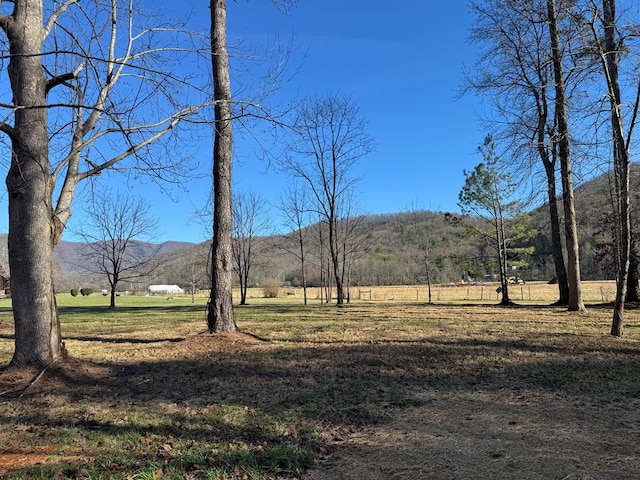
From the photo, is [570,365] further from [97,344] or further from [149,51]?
[97,344]

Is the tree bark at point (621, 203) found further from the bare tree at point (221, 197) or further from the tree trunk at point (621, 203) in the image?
the bare tree at point (221, 197)

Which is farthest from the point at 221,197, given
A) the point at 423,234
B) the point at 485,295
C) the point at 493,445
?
the point at 485,295

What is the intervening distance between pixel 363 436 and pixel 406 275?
2721 inches

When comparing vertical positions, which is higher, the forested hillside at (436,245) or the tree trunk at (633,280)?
the forested hillside at (436,245)

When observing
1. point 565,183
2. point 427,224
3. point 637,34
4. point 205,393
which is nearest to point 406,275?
point 427,224

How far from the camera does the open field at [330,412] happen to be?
3.15 metres

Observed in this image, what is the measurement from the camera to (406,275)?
234ft

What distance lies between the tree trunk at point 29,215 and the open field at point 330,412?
0.49m

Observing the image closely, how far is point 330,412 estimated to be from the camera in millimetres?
4398

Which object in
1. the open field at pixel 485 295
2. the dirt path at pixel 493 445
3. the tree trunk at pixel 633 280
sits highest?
the tree trunk at pixel 633 280

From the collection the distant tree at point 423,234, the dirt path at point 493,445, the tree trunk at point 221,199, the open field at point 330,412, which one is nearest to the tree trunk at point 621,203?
the open field at point 330,412

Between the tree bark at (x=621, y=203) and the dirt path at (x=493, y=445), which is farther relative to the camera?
the tree bark at (x=621, y=203)

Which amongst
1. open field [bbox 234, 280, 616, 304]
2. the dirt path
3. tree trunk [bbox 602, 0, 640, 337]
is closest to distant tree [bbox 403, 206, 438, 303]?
open field [bbox 234, 280, 616, 304]

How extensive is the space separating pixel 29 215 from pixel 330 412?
448 cm
